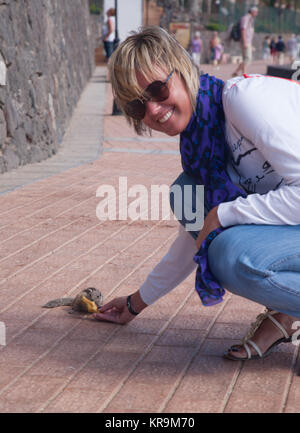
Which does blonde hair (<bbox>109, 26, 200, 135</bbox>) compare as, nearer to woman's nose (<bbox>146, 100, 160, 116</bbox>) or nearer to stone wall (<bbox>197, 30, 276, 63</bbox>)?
woman's nose (<bbox>146, 100, 160, 116</bbox>)

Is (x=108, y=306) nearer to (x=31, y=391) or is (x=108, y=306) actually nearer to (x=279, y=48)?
(x=31, y=391)

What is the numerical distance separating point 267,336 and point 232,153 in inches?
28.9

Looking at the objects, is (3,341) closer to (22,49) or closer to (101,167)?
(101,167)

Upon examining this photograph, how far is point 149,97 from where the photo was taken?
8.11ft

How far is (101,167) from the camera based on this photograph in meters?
7.76

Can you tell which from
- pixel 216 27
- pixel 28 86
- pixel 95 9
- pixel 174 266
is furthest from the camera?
pixel 216 27

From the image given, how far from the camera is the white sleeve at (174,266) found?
289 cm

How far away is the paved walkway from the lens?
2.44 meters

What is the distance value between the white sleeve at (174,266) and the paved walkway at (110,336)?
24cm

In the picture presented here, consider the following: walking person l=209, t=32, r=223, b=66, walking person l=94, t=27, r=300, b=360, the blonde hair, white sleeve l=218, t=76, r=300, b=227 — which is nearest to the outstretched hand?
walking person l=94, t=27, r=300, b=360

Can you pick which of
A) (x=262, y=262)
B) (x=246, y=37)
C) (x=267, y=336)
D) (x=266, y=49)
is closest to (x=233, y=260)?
(x=262, y=262)

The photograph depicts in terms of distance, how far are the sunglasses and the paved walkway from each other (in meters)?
0.97

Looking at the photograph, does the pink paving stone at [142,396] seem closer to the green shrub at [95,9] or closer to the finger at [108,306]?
the finger at [108,306]
